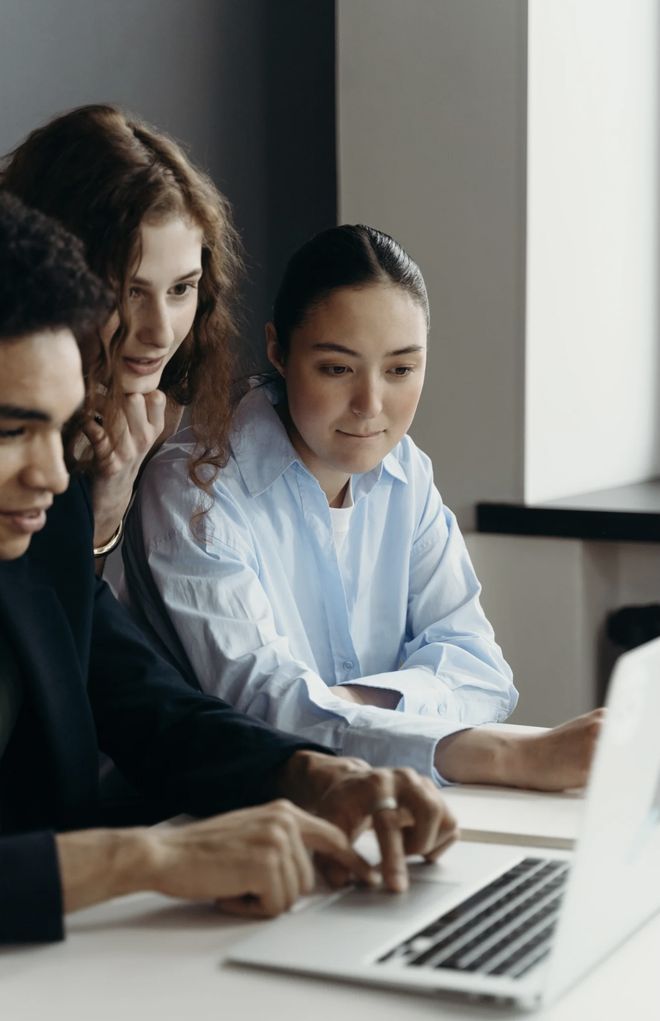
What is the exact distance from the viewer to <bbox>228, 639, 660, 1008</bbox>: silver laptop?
89 centimetres

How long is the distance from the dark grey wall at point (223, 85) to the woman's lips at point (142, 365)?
2.49ft

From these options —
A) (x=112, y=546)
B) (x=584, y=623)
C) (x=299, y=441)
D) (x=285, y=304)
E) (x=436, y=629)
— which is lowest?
(x=584, y=623)

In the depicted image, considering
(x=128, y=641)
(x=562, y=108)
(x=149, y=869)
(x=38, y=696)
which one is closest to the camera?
(x=149, y=869)

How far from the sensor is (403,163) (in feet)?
9.42

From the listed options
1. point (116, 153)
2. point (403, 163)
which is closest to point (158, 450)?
point (116, 153)

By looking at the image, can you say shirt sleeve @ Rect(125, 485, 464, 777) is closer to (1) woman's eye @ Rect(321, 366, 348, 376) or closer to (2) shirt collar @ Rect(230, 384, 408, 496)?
(2) shirt collar @ Rect(230, 384, 408, 496)

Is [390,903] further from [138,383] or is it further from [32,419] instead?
[138,383]

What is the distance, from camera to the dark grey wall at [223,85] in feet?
7.82

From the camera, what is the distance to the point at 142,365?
171 cm

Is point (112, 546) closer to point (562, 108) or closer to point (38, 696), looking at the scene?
point (38, 696)

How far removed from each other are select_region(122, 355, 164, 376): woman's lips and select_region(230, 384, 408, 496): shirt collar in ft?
0.48

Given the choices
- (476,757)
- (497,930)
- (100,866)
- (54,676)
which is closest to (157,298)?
(54,676)

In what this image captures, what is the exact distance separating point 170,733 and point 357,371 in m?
0.54

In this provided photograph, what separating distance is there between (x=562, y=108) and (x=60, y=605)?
1803 millimetres
